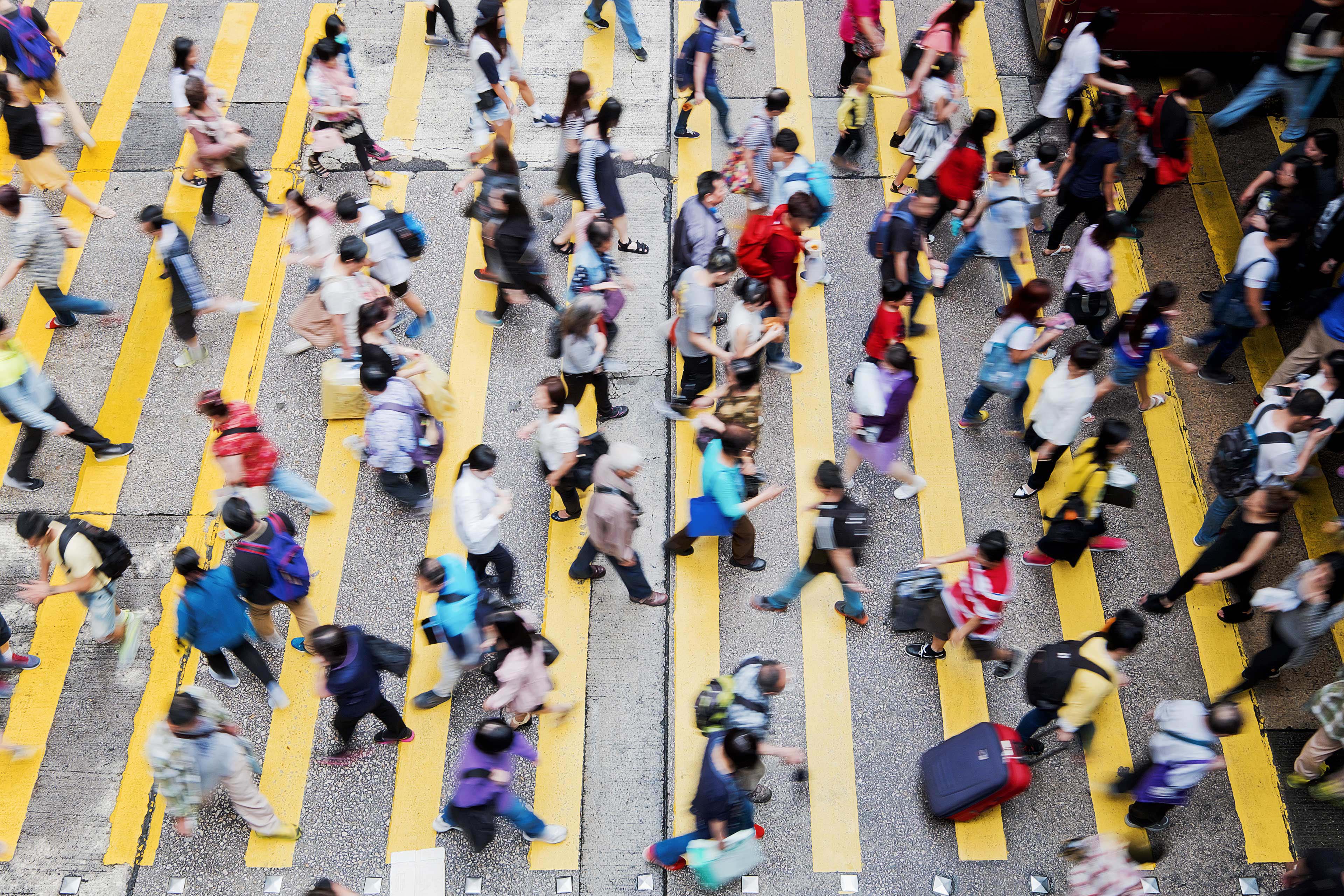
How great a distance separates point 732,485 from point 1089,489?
269 centimetres

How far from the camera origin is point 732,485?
7262 millimetres

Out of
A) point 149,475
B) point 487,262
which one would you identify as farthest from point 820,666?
point 149,475

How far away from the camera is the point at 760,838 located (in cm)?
704

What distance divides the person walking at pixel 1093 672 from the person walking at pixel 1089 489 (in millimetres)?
1196

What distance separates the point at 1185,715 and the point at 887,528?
2904mm

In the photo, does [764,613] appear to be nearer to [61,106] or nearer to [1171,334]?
[1171,334]

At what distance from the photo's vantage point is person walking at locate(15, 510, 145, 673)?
7027 millimetres

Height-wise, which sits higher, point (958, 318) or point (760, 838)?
point (958, 318)

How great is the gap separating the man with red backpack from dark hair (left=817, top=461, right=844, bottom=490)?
2073 millimetres

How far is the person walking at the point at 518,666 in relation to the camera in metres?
6.31

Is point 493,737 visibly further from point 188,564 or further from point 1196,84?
point 1196,84

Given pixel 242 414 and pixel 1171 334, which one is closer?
pixel 242 414

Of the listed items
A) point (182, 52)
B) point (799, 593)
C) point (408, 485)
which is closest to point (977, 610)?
point (799, 593)

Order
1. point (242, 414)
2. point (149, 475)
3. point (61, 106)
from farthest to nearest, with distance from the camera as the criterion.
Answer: point (61, 106), point (149, 475), point (242, 414)
